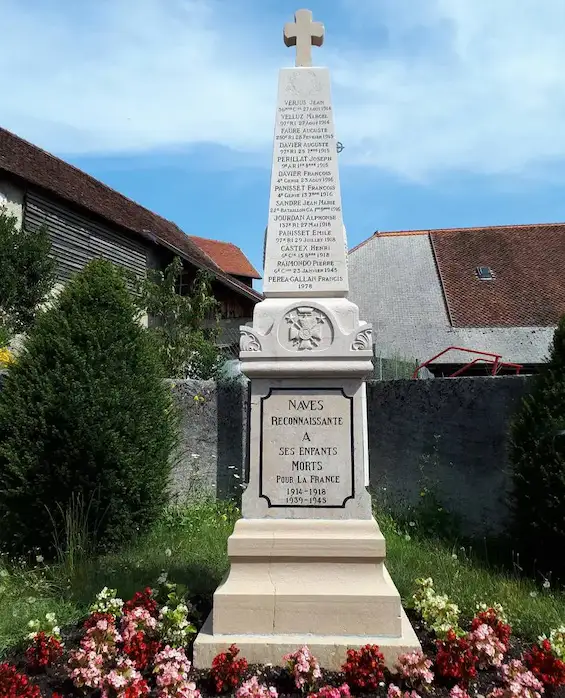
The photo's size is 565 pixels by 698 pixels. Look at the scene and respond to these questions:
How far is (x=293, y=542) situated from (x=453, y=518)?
349cm

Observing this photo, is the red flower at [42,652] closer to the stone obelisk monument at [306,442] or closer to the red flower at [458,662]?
the stone obelisk monument at [306,442]

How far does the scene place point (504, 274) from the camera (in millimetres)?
22250

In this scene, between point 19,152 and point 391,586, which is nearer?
point 391,586

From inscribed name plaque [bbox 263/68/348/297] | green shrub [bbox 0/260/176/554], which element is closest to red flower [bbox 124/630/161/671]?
green shrub [bbox 0/260/176/554]

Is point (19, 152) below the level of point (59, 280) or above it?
above

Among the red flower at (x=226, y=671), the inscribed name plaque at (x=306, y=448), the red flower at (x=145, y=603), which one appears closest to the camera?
the red flower at (x=226, y=671)

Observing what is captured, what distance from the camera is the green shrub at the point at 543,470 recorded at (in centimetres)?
513

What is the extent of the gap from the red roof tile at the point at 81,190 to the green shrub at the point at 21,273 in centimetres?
173

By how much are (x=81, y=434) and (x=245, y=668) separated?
3005mm

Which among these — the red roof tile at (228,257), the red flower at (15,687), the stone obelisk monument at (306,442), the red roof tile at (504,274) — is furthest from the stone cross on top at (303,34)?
the red roof tile at (228,257)

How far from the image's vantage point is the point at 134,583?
15.0ft

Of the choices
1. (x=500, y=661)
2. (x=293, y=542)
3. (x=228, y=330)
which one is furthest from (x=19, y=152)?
(x=500, y=661)

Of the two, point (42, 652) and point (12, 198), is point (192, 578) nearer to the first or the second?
point (42, 652)

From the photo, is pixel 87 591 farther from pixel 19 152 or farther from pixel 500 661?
pixel 19 152
